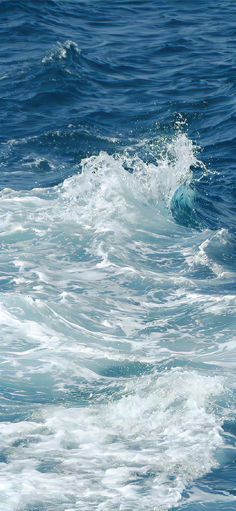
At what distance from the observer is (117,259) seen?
54.4 feet

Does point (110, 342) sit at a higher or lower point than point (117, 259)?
lower

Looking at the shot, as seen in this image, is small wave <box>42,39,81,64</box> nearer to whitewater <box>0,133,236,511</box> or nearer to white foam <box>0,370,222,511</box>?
whitewater <box>0,133,236,511</box>

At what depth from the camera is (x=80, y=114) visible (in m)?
23.4

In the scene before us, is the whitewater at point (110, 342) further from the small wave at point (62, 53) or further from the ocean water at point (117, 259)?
the small wave at point (62, 53)

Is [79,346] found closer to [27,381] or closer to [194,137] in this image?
[27,381]

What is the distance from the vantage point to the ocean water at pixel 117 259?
10.7m

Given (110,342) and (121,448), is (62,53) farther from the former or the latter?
(121,448)

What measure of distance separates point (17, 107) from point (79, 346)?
37.8ft

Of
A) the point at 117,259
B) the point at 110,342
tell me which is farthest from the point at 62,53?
the point at 110,342

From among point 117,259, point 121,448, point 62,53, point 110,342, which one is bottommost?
point 121,448

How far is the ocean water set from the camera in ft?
35.1

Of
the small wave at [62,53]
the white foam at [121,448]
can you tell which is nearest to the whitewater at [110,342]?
the white foam at [121,448]

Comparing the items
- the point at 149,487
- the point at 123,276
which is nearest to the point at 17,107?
the point at 123,276

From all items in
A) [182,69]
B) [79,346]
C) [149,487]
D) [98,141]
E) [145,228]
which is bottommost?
[149,487]
